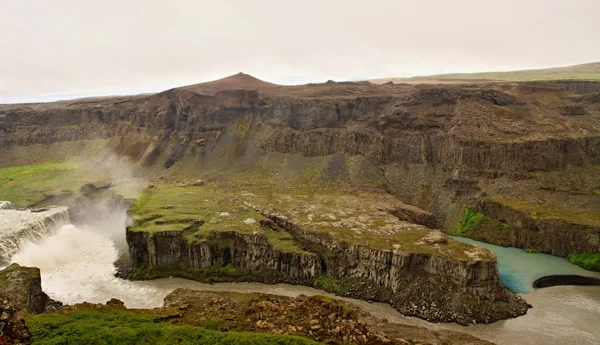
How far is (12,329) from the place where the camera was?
29828 millimetres

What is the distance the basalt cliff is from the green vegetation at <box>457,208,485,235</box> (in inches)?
12.9

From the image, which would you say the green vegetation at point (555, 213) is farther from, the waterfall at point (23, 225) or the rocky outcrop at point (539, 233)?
the waterfall at point (23, 225)

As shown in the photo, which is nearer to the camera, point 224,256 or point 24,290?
point 24,290

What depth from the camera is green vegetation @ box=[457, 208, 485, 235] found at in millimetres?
81625

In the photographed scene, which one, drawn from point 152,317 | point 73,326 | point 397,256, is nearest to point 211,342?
point 152,317

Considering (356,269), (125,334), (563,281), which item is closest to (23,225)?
(125,334)

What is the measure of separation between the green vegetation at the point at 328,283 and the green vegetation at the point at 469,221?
34.7m

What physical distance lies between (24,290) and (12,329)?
18.4 metres

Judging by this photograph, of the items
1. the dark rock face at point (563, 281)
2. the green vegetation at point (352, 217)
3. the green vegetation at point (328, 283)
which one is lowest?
the dark rock face at point (563, 281)

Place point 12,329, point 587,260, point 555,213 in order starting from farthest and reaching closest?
point 555,213, point 587,260, point 12,329

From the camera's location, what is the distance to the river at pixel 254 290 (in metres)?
47.5

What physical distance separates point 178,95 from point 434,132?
7791 cm

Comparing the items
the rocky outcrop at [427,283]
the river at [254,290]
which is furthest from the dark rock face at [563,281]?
the rocky outcrop at [427,283]

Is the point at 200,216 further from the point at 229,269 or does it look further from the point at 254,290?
the point at 254,290
